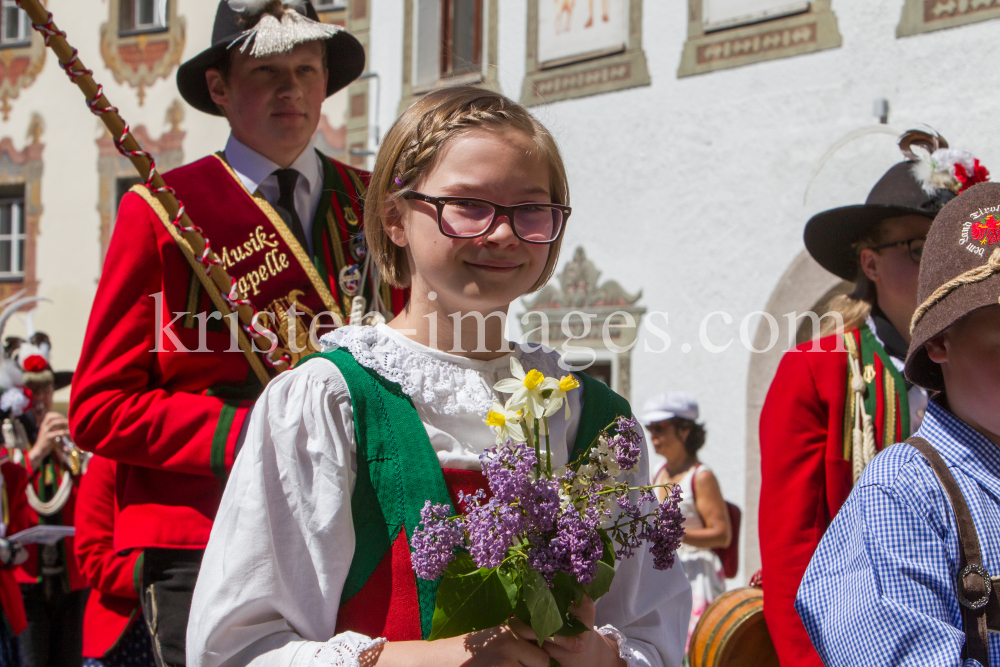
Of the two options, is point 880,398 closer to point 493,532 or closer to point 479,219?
point 479,219

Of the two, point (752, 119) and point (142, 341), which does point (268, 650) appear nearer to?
point (142, 341)

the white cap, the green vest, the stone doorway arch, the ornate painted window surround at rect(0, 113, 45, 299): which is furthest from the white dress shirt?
the ornate painted window surround at rect(0, 113, 45, 299)

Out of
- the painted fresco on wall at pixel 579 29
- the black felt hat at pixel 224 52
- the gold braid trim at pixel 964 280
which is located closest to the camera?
the gold braid trim at pixel 964 280

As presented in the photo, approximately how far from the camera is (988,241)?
1.92 metres

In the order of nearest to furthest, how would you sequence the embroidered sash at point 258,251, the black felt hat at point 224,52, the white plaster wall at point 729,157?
the embroidered sash at point 258,251
the black felt hat at point 224,52
the white plaster wall at point 729,157

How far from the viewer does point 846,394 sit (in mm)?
2703

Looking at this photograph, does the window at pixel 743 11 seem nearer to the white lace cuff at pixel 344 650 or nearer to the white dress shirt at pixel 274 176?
the white dress shirt at pixel 274 176

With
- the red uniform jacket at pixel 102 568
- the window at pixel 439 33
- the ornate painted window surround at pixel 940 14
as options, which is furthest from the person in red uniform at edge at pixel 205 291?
the window at pixel 439 33

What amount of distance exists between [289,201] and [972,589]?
1.72m

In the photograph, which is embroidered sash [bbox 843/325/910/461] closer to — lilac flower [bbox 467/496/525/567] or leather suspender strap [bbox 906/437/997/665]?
leather suspender strap [bbox 906/437/997/665]

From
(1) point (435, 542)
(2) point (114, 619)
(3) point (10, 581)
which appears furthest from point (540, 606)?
(3) point (10, 581)

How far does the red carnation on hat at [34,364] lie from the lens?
6668mm

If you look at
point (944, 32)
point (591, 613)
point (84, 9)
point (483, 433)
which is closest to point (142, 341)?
point (483, 433)

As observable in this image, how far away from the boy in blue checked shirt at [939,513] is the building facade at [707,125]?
13.8ft
